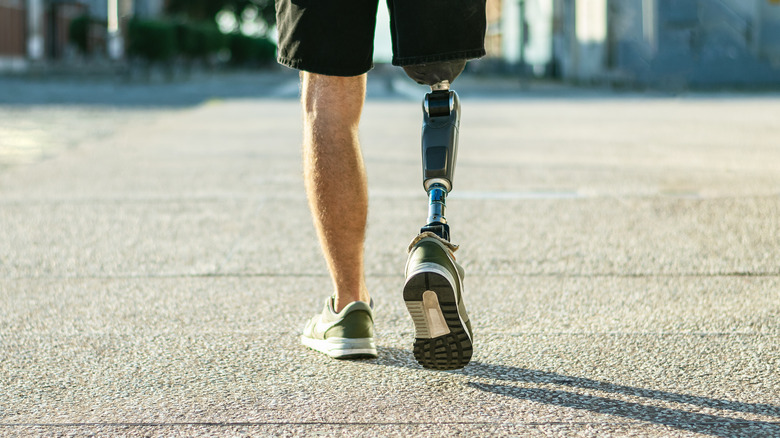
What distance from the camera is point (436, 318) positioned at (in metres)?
2.30

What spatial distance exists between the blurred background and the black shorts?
12.2 m

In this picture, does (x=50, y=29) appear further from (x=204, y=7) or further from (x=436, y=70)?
(x=436, y=70)

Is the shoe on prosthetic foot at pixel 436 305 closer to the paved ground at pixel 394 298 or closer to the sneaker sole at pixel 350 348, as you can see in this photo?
the paved ground at pixel 394 298

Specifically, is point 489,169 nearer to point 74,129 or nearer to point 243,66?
point 74,129

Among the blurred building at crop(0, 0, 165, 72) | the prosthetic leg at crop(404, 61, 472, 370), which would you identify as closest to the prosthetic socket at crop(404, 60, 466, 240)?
the prosthetic leg at crop(404, 61, 472, 370)

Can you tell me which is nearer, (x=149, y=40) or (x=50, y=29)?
(x=149, y=40)

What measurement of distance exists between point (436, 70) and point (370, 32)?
0.60ft

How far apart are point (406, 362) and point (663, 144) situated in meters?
7.08

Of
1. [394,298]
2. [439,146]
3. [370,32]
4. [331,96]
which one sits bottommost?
[394,298]

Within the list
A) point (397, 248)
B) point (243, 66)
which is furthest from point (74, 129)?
point (243, 66)

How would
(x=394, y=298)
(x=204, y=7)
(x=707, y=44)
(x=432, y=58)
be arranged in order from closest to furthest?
(x=432, y=58), (x=394, y=298), (x=707, y=44), (x=204, y=7)

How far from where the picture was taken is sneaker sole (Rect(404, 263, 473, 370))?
228 centimetres

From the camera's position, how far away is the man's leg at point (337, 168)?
265 cm

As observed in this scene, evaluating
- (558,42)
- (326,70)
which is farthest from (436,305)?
(558,42)
